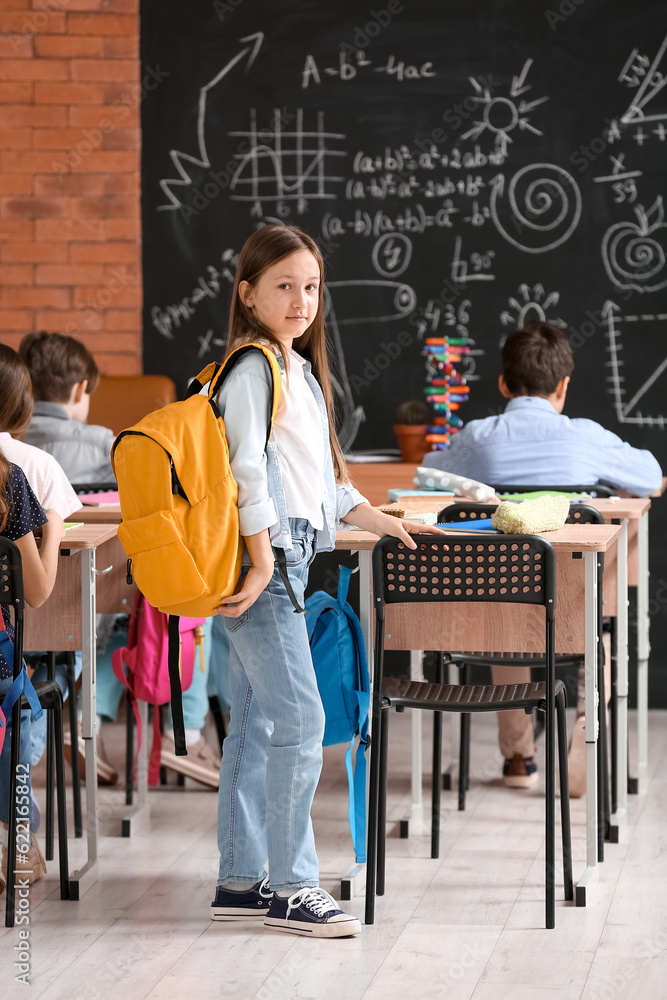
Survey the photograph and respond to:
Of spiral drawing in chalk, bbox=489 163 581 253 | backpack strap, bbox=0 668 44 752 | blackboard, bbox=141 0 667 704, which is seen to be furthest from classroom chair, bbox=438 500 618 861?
spiral drawing in chalk, bbox=489 163 581 253

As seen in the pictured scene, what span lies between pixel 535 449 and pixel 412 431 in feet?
3.40

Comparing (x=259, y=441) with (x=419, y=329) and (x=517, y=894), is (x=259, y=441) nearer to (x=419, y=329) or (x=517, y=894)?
(x=517, y=894)

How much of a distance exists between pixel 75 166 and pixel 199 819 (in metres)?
2.91

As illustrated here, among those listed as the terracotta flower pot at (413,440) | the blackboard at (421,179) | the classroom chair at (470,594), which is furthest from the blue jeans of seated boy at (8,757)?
the blackboard at (421,179)

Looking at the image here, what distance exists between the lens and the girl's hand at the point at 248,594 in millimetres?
2469

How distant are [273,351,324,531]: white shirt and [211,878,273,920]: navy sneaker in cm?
84

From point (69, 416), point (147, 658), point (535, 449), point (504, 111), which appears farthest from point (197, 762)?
point (504, 111)

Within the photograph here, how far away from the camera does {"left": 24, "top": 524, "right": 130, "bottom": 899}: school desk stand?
9.96 feet

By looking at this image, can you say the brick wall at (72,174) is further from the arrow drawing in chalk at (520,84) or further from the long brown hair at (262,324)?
the long brown hair at (262,324)

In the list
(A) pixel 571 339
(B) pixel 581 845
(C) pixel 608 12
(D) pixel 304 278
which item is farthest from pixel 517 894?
(C) pixel 608 12

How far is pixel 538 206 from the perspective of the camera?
198 inches

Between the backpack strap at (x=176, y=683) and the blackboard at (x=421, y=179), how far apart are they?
8.69ft

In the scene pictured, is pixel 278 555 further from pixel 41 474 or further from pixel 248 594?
pixel 41 474

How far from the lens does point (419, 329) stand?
514 centimetres
